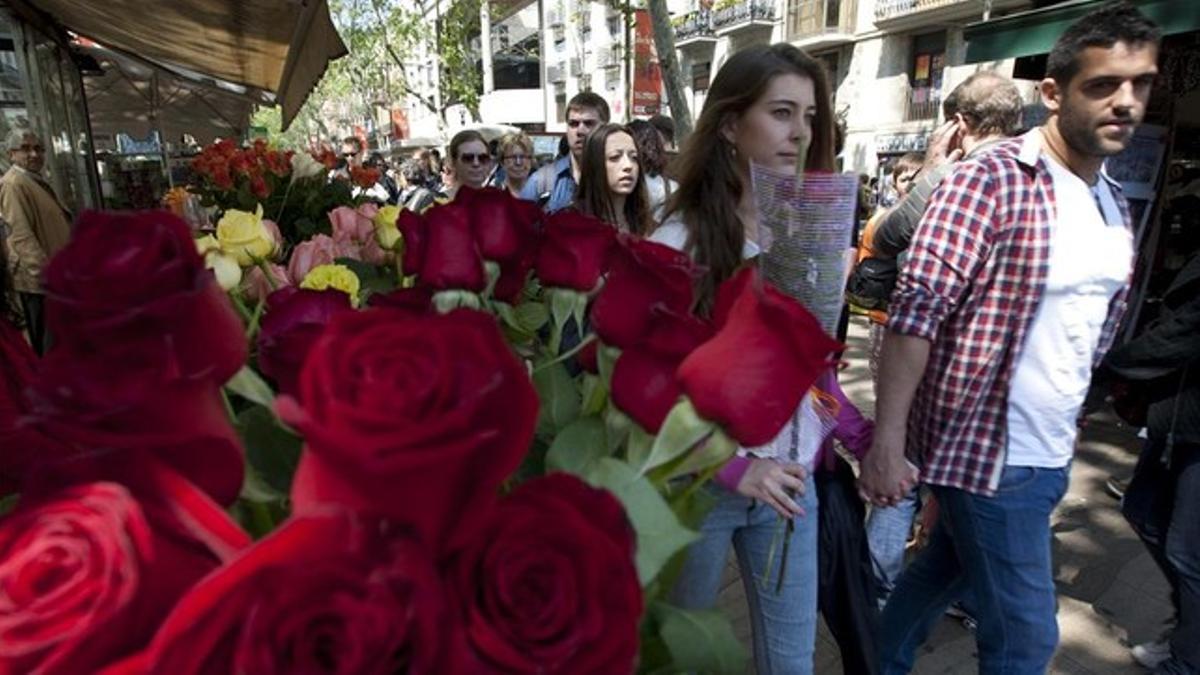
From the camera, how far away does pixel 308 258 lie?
1.14 meters

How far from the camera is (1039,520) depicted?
71.2 inches

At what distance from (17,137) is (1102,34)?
18.4ft

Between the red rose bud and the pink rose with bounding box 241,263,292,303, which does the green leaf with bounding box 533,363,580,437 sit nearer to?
the red rose bud

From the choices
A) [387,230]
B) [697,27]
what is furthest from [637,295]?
[697,27]

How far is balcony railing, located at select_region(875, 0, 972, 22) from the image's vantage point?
1834 cm

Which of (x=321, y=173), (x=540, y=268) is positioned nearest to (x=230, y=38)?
(x=321, y=173)

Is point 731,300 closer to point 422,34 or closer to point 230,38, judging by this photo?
point 230,38

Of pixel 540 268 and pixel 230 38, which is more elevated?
pixel 230 38

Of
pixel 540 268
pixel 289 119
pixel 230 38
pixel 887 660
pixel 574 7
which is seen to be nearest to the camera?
pixel 540 268

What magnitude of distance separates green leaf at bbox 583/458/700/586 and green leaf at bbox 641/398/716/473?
0.03m

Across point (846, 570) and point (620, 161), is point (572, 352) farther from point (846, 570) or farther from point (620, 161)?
point (620, 161)

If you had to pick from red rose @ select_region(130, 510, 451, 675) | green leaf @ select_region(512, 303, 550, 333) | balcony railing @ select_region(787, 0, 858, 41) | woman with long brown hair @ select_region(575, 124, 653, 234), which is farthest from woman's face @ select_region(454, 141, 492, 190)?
balcony railing @ select_region(787, 0, 858, 41)

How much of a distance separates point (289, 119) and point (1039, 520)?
294 inches

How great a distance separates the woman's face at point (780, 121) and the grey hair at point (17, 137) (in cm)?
482
